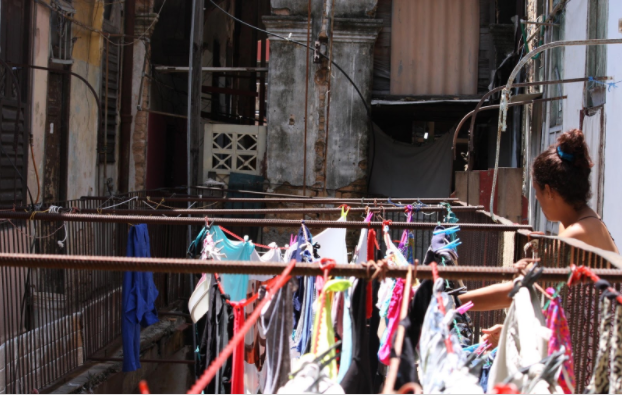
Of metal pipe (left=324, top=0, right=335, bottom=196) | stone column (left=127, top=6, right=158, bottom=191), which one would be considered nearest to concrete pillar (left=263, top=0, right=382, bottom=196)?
metal pipe (left=324, top=0, right=335, bottom=196)

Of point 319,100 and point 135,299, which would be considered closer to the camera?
point 135,299

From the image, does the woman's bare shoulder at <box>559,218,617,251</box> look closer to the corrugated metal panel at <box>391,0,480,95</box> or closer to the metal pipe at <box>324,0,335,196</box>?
the metal pipe at <box>324,0,335,196</box>

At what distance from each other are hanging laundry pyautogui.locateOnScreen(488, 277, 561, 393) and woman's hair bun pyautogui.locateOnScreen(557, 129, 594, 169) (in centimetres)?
102

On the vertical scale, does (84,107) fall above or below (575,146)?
above

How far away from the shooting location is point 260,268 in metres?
2.21

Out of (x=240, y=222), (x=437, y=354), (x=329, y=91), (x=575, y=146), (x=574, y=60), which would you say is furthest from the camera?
(x=329, y=91)

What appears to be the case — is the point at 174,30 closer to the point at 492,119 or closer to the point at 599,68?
the point at 492,119

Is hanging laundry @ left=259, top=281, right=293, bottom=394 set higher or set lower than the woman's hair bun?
lower

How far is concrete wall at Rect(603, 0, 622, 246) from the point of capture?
219 inches

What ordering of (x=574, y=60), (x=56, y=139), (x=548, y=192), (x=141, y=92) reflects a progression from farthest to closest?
(x=141, y=92) → (x=56, y=139) → (x=574, y=60) → (x=548, y=192)

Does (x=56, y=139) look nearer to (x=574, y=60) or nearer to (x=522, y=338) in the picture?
(x=574, y=60)

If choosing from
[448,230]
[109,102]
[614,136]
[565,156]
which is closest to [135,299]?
[448,230]

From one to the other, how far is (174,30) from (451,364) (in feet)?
46.6

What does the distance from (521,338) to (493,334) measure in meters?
1.16
